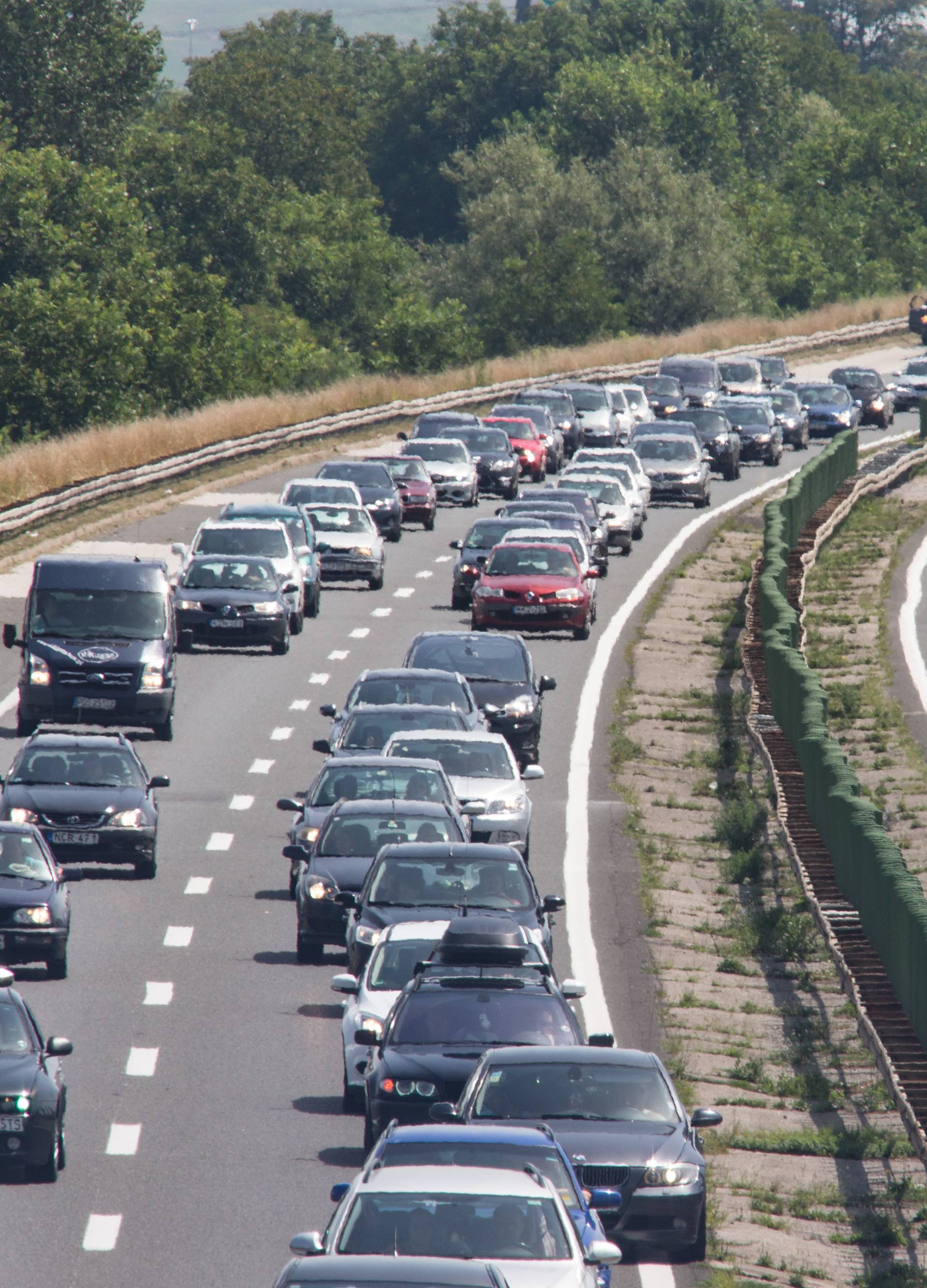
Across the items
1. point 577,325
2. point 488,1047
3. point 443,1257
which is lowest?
point 577,325

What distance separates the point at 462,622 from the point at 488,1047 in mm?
25389

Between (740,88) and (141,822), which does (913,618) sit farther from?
(740,88)

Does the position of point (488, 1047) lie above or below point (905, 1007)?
above

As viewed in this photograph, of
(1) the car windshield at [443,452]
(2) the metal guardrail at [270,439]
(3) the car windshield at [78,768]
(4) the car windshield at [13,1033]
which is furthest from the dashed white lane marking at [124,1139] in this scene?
(1) the car windshield at [443,452]

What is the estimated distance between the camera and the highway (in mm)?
14609

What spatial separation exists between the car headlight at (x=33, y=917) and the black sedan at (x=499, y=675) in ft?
35.9

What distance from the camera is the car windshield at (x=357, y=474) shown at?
167ft

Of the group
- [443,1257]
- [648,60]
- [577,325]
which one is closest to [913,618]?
[443,1257]

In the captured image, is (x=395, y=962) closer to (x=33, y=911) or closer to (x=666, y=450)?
(x=33, y=911)

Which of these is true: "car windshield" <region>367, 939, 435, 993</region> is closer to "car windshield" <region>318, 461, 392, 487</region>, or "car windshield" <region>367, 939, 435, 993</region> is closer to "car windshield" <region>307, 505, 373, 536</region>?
"car windshield" <region>307, 505, 373, 536</region>

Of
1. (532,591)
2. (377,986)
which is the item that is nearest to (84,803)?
(377,986)

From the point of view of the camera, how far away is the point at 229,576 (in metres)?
38.7

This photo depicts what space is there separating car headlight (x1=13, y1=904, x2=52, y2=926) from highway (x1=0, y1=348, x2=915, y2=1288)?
572 millimetres

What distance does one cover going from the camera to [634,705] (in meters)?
37.3
